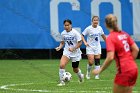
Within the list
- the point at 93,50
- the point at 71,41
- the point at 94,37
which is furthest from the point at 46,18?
the point at 71,41

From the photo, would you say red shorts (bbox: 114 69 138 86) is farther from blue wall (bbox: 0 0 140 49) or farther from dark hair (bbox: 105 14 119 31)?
blue wall (bbox: 0 0 140 49)

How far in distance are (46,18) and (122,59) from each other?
21251 mm

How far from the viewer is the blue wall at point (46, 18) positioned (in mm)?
29359

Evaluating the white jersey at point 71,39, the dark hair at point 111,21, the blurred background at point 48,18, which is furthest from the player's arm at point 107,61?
the blurred background at point 48,18

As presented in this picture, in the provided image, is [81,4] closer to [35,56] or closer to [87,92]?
[35,56]

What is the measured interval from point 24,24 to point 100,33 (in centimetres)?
1137

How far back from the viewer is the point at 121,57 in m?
8.70

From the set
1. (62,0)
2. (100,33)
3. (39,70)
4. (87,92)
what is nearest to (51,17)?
(62,0)

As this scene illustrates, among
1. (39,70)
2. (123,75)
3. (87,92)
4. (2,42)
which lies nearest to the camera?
(123,75)

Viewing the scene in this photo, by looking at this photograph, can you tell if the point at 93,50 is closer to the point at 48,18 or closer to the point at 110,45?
the point at 110,45

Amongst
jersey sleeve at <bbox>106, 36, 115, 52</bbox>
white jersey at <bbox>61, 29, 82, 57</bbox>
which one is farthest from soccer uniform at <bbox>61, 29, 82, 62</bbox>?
jersey sleeve at <bbox>106, 36, 115, 52</bbox>

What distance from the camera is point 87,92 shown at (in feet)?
43.4

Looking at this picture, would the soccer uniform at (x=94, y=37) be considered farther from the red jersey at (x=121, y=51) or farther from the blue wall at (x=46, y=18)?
the blue wall at (x=46, y=18)

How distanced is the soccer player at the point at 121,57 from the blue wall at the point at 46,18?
20740mm
